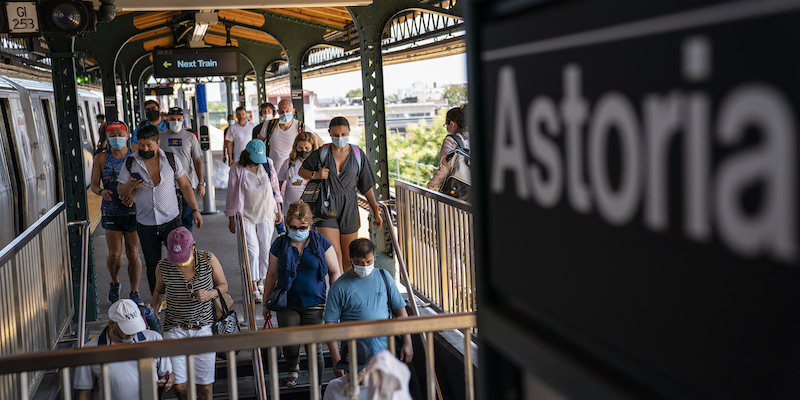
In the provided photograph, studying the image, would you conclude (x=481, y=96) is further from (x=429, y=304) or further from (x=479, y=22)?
(x=429, y=304)

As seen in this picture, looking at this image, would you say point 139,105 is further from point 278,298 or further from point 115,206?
point 278,298

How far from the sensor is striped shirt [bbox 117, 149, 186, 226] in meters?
6.80

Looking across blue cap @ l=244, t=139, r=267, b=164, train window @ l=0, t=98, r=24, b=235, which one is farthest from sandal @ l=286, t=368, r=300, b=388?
train window @ l=0, t=98, r=24, b=235

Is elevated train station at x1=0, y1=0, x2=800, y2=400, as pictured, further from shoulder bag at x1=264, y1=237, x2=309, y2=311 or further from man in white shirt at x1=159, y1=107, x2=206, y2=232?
man in white shirt at x1=159, y1=107, x2=206, y2=232

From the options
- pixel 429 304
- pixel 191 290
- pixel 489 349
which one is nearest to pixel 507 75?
pixel 489 349

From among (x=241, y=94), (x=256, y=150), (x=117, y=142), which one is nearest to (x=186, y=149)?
(x=117, y=142)

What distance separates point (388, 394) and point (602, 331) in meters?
1.84

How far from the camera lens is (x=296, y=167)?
7.98m

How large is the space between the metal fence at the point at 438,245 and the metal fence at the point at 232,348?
2338mm

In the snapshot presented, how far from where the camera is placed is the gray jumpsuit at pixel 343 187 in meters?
6.58

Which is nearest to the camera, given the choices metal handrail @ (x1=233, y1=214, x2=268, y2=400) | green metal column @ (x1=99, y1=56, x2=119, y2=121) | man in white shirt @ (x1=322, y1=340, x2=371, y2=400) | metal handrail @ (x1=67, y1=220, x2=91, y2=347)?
man in white shirt @ (x1=322, y1=340, x2=371, y2=400)

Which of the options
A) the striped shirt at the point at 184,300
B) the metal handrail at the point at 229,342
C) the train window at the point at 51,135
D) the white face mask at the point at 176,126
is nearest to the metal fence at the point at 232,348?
the metal handrail at the point at 229,342

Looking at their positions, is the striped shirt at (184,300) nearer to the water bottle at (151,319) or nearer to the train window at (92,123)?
the water bottle at (151,319)

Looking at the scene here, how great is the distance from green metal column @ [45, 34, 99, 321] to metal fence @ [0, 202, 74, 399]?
530mm
